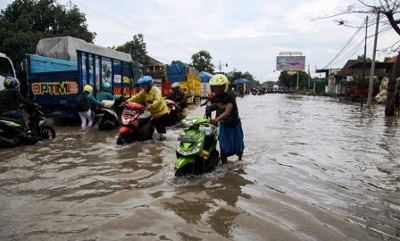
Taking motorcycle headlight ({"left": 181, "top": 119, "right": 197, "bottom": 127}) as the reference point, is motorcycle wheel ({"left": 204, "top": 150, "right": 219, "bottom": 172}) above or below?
below

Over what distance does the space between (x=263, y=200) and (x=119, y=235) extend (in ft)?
6.35

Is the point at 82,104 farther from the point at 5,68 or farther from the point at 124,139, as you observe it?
the point at 5,68

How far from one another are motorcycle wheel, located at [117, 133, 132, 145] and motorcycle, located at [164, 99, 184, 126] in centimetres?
322

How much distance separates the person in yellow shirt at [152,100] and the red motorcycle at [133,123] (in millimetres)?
160

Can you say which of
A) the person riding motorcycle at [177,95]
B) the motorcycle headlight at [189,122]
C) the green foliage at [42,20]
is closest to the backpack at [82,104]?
the person riding motorcycle at [177,95]

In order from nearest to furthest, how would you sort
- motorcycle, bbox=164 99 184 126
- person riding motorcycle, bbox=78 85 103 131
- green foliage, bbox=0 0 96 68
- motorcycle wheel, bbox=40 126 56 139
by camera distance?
motorcycle wheel, bbox=40 126 56 139 < person riding motorcycle, bbox=78 85 103 131 < motorcycle, bbox=164 99 184 126 < green foliage, bbox=0 0 96 68

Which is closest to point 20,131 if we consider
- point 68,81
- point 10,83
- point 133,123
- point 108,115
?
point 10,83

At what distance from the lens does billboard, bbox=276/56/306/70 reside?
8606 centimetres

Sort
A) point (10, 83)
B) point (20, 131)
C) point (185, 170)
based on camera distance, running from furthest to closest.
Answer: point (20, 131) < point (10, 83) < point (185, 170)

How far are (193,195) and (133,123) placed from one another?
3926mm

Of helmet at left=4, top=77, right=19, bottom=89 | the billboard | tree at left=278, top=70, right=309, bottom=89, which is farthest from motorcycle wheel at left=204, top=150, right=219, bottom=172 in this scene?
the billboard

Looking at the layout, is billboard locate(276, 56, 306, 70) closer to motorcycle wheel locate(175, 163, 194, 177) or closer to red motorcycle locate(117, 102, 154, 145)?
red motorcycle locate(117, 102, 154, 145)

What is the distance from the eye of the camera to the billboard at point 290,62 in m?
86.1

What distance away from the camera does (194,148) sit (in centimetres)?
516
